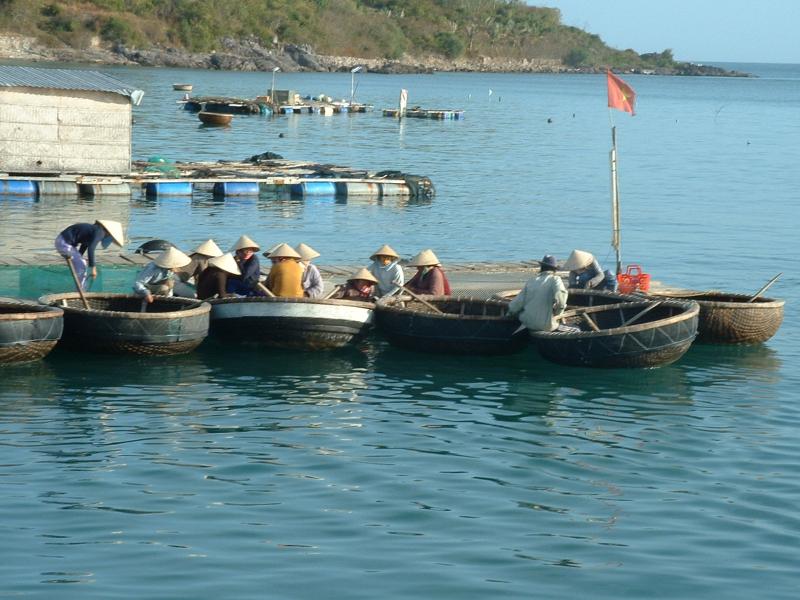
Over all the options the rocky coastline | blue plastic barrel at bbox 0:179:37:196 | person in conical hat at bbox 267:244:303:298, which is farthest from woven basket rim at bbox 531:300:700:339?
the rocky coastline

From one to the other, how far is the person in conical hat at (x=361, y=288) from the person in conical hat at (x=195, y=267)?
1874mm

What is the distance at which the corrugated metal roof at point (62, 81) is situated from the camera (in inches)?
1287

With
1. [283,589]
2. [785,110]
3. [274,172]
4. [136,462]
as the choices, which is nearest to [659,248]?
[274,172]

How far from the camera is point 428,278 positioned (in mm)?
19375

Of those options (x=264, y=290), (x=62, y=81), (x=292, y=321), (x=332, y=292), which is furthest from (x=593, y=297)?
(x=62, y=81)

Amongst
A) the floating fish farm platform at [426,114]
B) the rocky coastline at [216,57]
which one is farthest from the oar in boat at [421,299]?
the rocky coastline at [216,57]

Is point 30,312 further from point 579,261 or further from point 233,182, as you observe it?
point 233,182

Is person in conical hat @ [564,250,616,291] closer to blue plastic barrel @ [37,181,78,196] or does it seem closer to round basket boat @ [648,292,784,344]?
round basket boat @ [648,292,784,344]

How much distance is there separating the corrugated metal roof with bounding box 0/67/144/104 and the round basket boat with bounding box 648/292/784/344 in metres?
19.0

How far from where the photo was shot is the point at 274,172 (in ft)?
131

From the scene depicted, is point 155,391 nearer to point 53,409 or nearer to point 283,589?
point 53,409

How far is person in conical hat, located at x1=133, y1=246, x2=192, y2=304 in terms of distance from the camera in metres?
18.2

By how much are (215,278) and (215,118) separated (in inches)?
1962

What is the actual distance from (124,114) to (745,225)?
17442 mm
